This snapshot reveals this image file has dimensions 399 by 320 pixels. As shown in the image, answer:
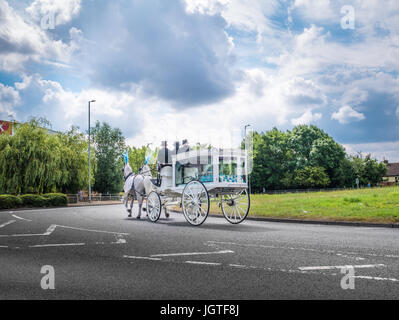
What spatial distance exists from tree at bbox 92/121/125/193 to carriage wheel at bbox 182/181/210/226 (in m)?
50.6

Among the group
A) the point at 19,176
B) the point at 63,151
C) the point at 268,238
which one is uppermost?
the point at 63,151

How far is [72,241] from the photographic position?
9.96m

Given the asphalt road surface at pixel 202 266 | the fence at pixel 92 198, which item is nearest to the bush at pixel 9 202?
the fence at pixel 92 198

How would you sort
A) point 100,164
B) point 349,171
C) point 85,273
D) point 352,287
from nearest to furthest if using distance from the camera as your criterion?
point 352,287, point 85,273, point 100,164, point 349,171

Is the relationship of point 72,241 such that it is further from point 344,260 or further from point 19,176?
point 19,176

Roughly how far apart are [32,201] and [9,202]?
7.58 feet

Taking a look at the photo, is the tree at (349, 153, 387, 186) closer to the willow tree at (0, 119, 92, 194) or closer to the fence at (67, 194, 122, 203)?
the fence at (67, 194, 122, 203)

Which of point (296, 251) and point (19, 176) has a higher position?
point (19, 176)


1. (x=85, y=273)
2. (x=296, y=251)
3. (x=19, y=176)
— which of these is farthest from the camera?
(x=19, y=176)

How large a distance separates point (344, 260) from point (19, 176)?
3430 centimetres

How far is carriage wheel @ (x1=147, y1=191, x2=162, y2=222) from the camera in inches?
620

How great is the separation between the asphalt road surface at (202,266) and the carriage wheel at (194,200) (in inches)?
101
